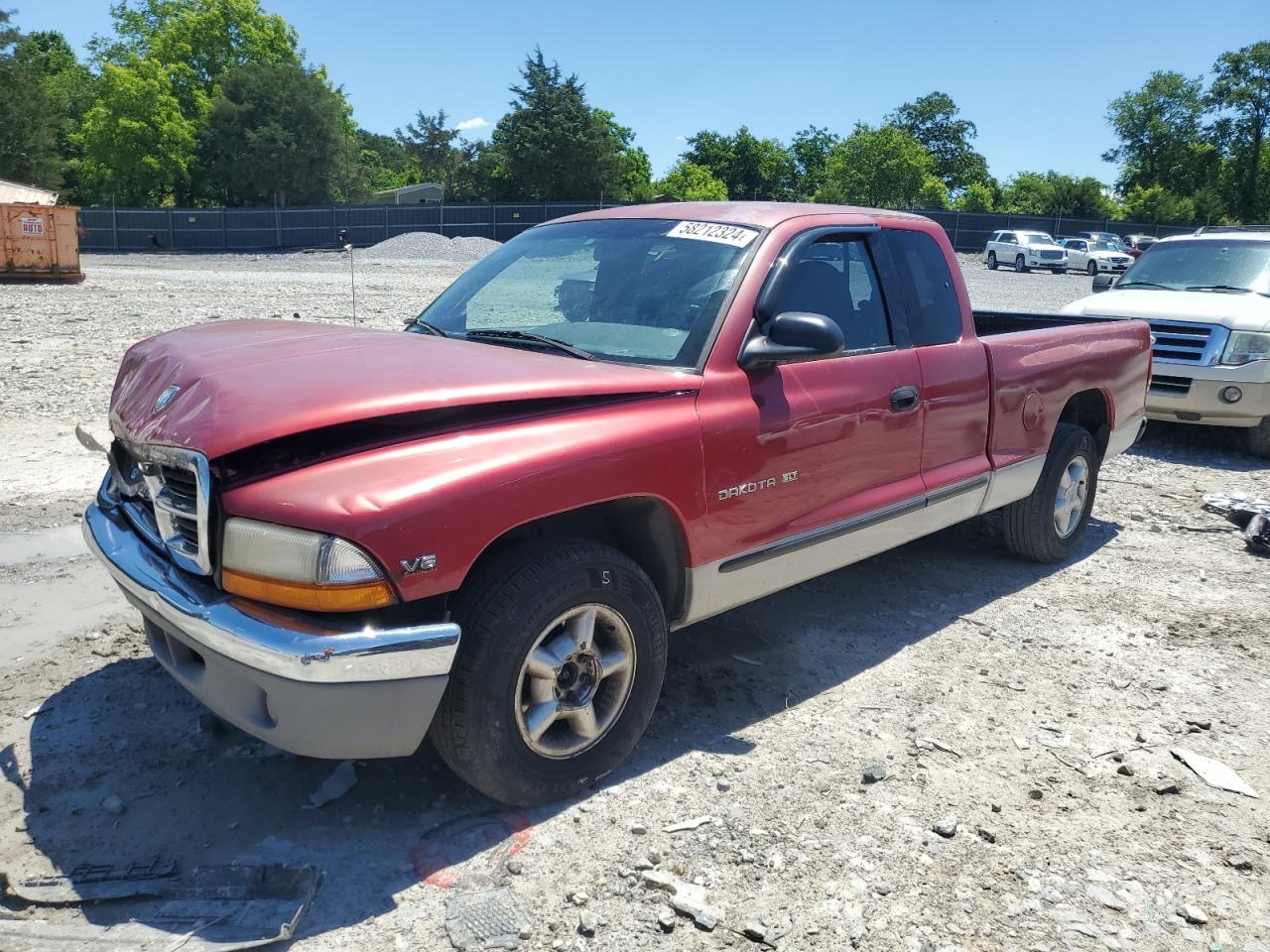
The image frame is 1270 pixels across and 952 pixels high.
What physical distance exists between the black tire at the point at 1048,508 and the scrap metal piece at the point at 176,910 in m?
4.26

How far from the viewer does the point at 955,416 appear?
4648 millimetres

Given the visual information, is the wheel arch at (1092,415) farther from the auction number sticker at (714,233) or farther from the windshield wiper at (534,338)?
the windshield wiper at (534,338)

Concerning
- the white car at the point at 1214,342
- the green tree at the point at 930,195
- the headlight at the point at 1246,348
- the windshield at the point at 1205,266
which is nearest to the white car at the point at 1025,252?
the green tree at the point at 930,195

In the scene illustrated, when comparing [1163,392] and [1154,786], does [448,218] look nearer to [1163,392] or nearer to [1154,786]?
[1163,392]

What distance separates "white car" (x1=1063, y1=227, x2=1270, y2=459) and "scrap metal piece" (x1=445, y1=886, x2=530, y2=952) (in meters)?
7.13

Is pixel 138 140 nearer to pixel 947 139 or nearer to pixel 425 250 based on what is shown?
pixel 425 250

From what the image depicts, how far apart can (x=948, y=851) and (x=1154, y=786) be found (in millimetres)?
959

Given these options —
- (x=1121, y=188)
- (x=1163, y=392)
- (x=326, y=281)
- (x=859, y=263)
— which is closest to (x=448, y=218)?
(x=326, y=281)

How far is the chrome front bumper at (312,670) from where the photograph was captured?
8.56 ft

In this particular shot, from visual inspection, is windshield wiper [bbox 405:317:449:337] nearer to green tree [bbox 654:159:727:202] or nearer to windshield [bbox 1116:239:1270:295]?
windshield [bbox 1116:239:1270:295]

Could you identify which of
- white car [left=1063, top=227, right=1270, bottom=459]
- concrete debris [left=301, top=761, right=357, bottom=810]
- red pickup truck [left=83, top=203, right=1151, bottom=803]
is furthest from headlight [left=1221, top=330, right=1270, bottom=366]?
concrete debris [left=301, top=761, right=357, bottom=810]

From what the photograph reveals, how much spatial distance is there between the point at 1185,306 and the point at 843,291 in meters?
6.38

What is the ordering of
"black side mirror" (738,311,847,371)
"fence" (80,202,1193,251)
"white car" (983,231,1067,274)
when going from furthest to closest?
"fence" (80,202,1193,251)
"white car" (983,231,1067,274)
"black side mirror" (738,311,847,371)

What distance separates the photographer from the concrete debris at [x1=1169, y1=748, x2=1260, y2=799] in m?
3.56
